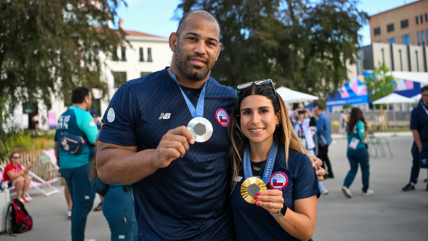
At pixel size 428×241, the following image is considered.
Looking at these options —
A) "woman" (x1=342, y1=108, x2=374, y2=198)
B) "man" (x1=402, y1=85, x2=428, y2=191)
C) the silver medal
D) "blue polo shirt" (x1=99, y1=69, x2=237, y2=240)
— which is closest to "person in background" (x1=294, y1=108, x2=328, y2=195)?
"woman" (x1=342, y1=108, x2=374, y2=198)

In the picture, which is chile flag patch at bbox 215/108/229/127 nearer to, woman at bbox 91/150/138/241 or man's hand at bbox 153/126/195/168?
man's hand at bbox 153/126/195/168

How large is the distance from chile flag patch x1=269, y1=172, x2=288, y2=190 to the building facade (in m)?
75.8

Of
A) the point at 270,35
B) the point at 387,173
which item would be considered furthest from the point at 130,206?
the point at 270,35

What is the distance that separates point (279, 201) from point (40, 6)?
1813 centimetres

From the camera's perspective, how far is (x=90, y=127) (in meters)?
5.29

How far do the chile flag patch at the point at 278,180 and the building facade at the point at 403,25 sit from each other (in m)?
75.8

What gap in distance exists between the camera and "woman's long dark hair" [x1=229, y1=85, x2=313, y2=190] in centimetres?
239

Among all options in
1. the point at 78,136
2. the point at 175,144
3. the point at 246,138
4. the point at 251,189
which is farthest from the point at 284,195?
the point at 78,136

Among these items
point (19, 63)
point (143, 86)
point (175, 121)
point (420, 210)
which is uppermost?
point (19, 63)

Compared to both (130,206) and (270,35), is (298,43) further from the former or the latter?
(130,206)

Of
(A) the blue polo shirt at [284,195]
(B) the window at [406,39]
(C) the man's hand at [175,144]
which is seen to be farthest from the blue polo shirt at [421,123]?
(B) the window at [406,39]

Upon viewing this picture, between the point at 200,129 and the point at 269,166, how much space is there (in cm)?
60

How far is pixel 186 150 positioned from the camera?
2.04m

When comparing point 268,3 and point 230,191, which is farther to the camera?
point 268,3
